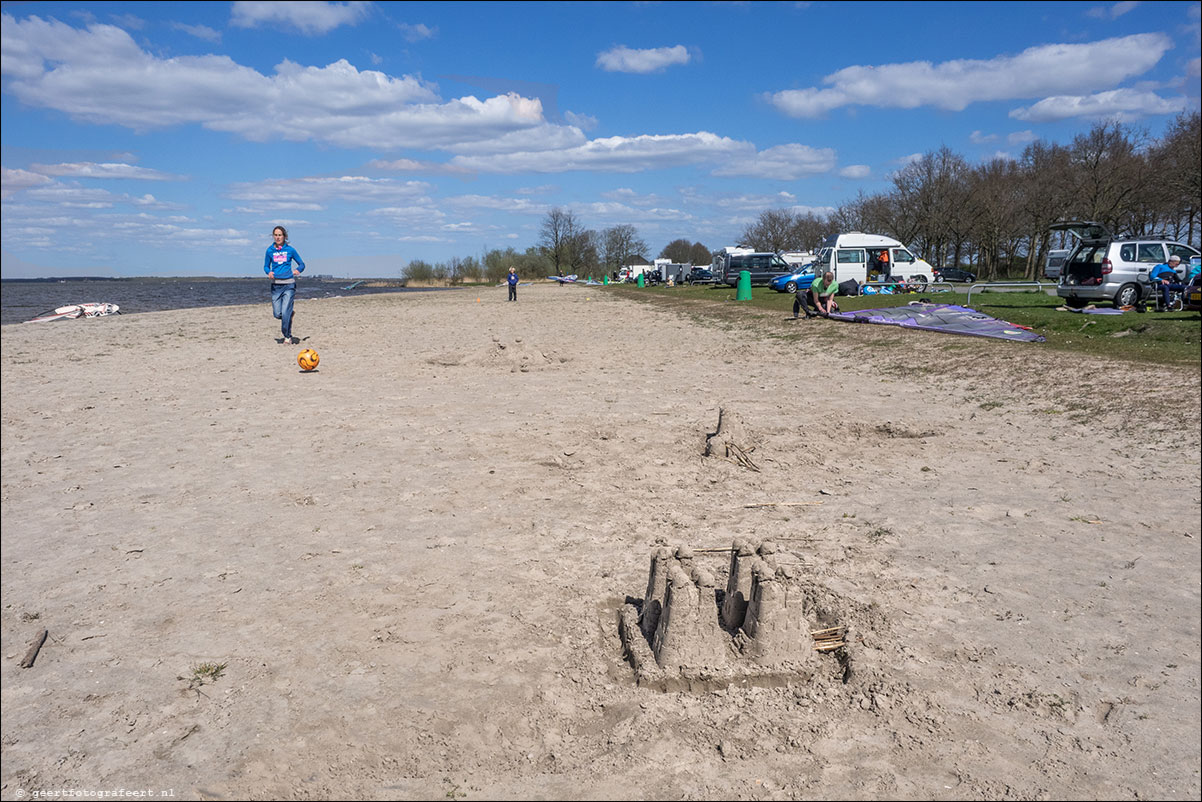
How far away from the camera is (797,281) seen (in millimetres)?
34781

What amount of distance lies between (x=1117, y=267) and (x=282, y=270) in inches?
765

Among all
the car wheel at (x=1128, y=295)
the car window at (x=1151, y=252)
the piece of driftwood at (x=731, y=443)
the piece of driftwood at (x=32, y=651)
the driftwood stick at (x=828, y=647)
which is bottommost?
the driftwood stick at (x=828, y=647)

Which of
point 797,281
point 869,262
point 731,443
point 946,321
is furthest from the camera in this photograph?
point 797,281

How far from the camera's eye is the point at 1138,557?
4.62 metres

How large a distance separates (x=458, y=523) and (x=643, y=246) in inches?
4611

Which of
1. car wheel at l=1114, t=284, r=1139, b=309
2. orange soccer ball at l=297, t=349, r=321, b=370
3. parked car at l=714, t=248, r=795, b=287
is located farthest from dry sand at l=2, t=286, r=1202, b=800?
parked car at l=714, t=248, r=795, b=287

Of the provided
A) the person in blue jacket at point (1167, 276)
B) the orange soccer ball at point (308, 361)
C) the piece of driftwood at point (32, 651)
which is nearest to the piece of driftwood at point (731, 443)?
the piece of driftwood at point (32, 651)

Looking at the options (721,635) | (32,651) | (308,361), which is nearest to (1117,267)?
(308,361)

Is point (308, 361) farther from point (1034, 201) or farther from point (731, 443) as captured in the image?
point (1034, 201)

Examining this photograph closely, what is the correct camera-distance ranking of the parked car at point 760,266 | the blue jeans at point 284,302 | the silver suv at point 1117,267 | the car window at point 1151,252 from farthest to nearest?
the parked car at point 760,266
the car window at point 1151,252
the silver suv at point 1117,267
the blue jeans at point 284,302

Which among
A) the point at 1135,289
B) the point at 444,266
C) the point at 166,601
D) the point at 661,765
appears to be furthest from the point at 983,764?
the point at 444,266

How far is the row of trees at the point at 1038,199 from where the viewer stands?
43688 mm

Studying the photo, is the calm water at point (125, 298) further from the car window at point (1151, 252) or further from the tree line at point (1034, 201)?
the tree line at point (1034, 201)

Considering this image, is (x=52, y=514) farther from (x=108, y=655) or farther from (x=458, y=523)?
(x=458, y=523)
